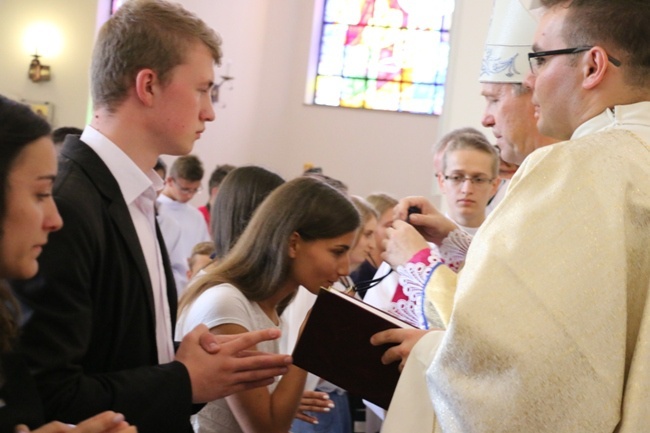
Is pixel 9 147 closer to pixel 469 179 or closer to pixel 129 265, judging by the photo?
pixel 129 265

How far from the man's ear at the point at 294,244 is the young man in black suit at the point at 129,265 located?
70 cm

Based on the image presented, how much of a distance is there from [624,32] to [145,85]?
1.10m

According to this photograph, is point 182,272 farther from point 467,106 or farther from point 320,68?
point 320,68

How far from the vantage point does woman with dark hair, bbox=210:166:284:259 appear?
3.68 m

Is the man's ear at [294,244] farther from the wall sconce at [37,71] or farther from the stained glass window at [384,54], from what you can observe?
the stained glass window at [384,54]

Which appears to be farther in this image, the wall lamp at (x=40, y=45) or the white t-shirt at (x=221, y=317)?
the wall lamp at (x=40, y=45)

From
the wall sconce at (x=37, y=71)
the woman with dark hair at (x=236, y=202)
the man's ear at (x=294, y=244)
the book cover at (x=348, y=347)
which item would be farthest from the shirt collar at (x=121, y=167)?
the wall sconce at (x=37, y=71)

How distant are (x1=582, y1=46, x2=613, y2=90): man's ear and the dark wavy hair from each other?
3.84 feet

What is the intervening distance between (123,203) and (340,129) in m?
14.3

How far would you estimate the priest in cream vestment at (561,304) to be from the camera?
1790mm

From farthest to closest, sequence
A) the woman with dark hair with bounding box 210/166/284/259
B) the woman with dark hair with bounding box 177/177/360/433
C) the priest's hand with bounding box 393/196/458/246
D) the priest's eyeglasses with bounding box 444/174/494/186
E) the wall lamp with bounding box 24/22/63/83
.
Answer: the wall lamp with bounding box 24/22/63/83 → the priest's eyeglasses with bounding box 444/174/494/186 → the woman with dark hair with bounding box 210/166/284/259 → the priest's hand with bounding box 393/196/458/246 → the woman with dark hair with bounding box 177/177/360/433

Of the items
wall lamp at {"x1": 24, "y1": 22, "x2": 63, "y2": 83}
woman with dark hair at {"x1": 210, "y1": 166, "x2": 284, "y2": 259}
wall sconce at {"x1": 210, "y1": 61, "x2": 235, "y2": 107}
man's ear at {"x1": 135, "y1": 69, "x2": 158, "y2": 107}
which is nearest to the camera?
man's ear at {"x1": 135, "y1": 69, "x2": 158, "y2": 107}

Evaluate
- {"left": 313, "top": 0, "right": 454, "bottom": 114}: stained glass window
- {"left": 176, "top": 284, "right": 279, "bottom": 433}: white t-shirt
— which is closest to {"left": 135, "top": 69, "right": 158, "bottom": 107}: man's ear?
{"left": 176, "top": 284, "right": 279, "bottom": 433}: white t-shirt

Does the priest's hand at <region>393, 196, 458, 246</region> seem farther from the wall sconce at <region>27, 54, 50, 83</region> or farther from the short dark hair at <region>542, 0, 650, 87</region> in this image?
the wall sconce at <region>27, 54, 50, 83</region>
